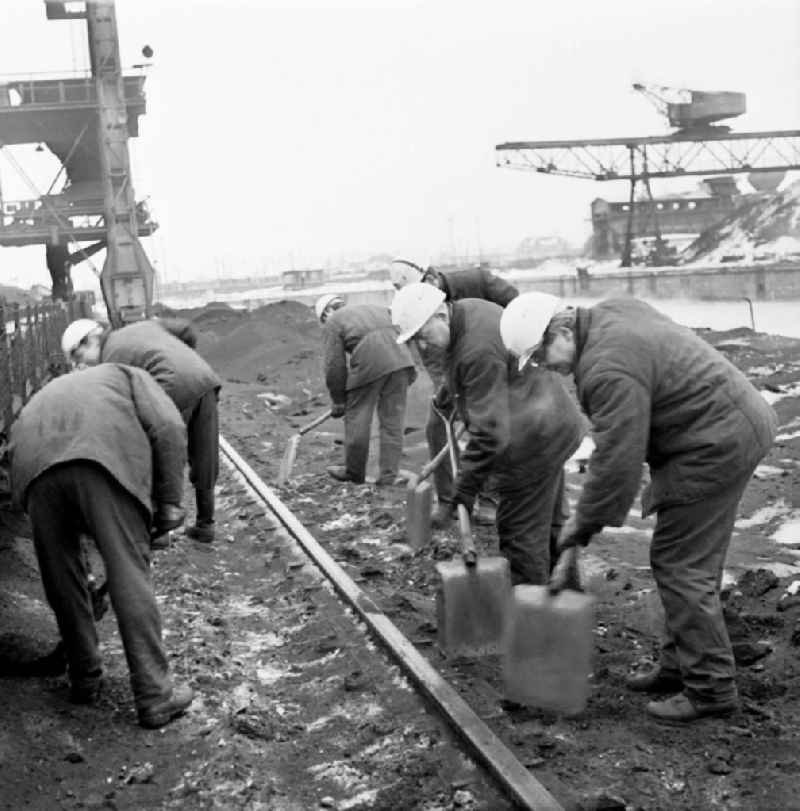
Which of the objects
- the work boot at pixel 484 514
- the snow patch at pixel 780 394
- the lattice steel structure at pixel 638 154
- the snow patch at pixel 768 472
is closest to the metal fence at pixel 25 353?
the work boot at pixel 484 514

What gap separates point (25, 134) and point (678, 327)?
24.9 m

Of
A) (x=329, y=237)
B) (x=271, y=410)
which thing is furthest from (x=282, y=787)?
(x=329, y=237)

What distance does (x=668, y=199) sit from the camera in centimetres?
4562

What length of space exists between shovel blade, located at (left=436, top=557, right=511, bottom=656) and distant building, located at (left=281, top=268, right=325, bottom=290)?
2036 inches

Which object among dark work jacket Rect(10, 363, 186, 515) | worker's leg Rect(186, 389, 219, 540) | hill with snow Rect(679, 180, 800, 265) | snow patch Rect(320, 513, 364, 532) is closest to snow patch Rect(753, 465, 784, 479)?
snow patch Rect(320, 513, 364, 532)

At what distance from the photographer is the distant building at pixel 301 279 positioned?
5753cm

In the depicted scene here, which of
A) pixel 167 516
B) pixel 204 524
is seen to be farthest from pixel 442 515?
pixel 204 524

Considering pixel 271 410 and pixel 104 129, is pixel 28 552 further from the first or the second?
pixel 104 129

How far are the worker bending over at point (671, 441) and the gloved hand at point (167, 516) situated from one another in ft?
5.14

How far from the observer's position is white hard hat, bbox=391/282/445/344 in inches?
215

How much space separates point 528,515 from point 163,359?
2.41 metres

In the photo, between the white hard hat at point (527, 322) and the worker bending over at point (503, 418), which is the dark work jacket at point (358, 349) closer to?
Answer: the worker bending over at point (503, 418)

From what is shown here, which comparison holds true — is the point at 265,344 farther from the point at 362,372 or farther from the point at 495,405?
the point at 495,405

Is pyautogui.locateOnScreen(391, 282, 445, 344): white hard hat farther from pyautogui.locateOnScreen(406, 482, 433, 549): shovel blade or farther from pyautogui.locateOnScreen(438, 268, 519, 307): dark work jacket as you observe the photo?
pyautogui.locateOnScreen(438, 268, 519, 307): dark work jacket
